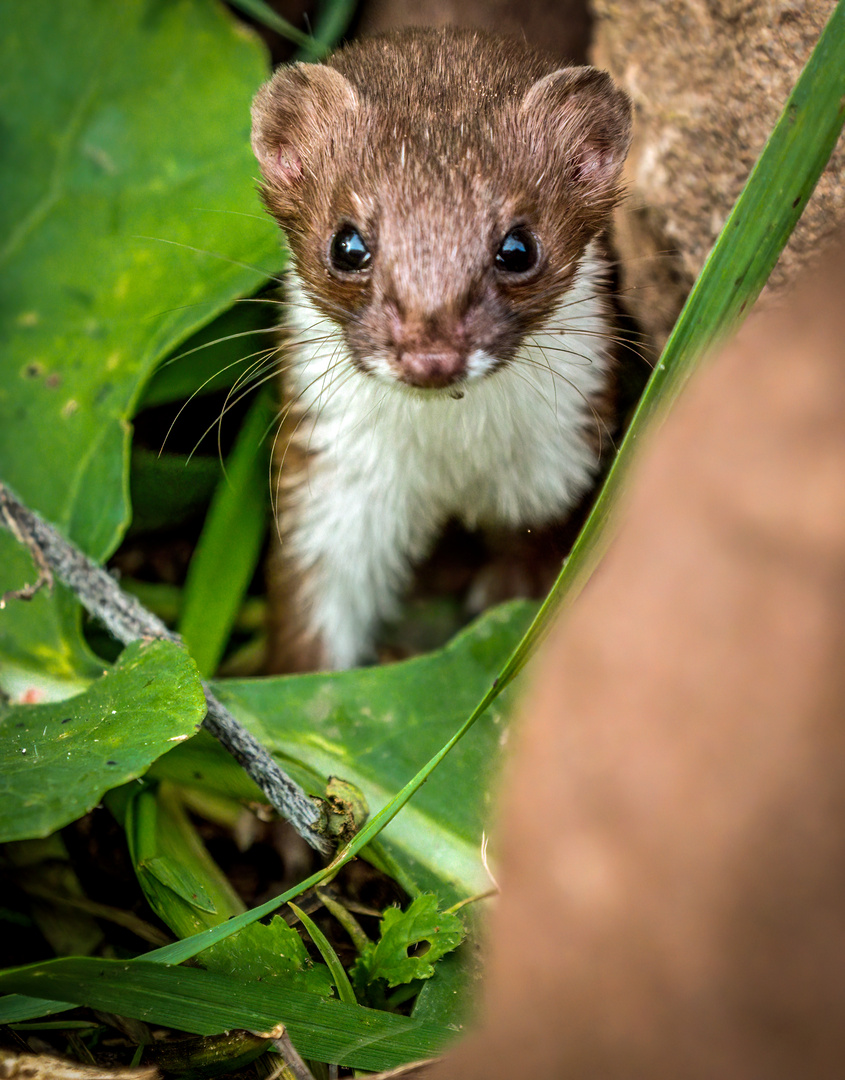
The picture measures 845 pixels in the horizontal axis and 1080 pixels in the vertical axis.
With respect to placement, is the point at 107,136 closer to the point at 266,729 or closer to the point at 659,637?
the point at 266,729

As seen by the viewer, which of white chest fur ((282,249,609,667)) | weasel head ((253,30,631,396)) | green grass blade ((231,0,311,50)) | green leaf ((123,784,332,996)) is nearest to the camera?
green leaf ((123,784,332,996))

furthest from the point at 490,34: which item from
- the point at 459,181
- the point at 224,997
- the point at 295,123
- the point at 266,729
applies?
the point at 224,997

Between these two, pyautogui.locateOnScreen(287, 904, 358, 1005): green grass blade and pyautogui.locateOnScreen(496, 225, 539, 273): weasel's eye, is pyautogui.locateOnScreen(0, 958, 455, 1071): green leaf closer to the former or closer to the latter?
pyautogui.locateOnScreen(287, 904, 358, 1005): green grass blade

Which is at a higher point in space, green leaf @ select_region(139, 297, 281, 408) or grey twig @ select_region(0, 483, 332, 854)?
green leaf @ select_region(139, 297, 281, 408)

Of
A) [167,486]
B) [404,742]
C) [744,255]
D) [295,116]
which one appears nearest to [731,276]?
[744,255]

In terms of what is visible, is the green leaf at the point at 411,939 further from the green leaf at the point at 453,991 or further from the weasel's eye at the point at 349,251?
the weasel's eye at the point at 349,251

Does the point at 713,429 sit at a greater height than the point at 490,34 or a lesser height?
lesser

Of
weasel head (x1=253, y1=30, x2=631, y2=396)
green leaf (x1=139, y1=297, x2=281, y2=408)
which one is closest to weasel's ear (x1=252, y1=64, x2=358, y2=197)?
weasel head (x1=253, y1=30, x2=631, y2=396)
